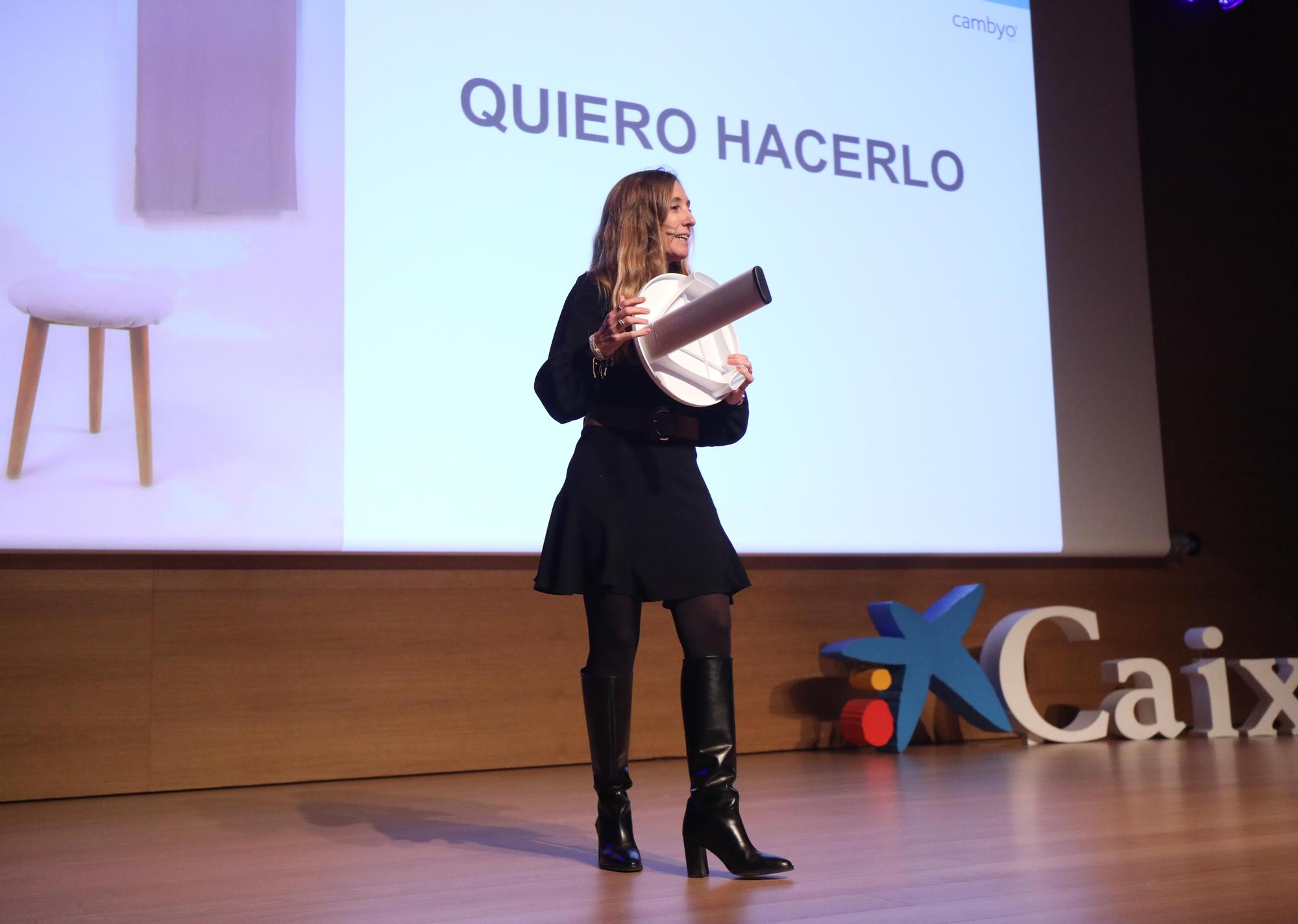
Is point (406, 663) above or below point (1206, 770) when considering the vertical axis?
above

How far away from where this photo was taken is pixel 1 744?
2992mm

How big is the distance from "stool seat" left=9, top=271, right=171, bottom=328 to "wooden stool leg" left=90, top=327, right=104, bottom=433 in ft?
0.10

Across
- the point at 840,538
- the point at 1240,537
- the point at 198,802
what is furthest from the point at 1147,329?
the point at 198,802

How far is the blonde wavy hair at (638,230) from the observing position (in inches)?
77.5

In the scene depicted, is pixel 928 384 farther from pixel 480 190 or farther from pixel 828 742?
pixel 480 190

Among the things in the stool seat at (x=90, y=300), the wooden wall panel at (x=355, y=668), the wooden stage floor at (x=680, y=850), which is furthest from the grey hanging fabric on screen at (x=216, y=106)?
the wooden stage floor at (x=680, y=850)

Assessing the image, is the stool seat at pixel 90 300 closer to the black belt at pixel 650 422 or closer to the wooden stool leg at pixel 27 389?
the wooden stool leg at pixel 27 389

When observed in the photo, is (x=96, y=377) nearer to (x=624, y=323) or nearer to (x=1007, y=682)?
(x=624, y=323)

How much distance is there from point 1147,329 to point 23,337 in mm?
3548

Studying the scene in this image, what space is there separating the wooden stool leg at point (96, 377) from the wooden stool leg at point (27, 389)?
101 millimetres

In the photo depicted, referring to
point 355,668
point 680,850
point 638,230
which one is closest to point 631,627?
point 680,850

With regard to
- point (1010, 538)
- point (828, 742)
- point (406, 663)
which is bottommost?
point (828, 742)

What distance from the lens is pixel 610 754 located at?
6.22 ft

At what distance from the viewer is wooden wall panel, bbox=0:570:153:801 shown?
3020 millimetres
